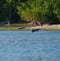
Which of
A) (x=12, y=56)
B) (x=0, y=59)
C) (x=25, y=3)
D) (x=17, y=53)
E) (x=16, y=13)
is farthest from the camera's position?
(x=16, y=13)

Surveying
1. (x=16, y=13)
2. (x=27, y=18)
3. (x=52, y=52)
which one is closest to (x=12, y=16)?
(x=16, y=13)

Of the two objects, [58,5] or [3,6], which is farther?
[3,6]

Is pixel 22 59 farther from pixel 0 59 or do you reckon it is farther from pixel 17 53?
pixel 17 53

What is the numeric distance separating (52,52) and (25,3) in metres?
49.8

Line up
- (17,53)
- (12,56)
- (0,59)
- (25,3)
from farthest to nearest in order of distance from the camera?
(25,3)
(17,53)
(12,56)
(0,59)

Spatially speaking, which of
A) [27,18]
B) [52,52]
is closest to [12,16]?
[27,18]

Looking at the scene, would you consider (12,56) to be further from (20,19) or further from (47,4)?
(20,19)

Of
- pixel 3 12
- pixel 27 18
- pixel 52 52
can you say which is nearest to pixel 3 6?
pixel 3 12

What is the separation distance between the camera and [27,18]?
2938 inches

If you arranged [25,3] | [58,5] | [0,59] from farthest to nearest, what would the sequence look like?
1. [25,3]
2. [58,5]
3. [0,59]

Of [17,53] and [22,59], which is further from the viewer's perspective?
[17,53]

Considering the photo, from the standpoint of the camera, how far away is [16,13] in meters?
83.3

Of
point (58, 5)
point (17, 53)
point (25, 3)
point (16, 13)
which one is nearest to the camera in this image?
point (17, 53)

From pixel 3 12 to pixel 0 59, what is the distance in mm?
59062
